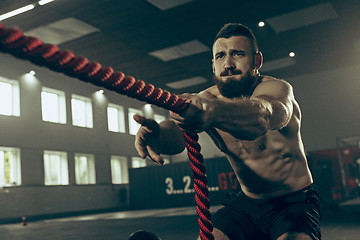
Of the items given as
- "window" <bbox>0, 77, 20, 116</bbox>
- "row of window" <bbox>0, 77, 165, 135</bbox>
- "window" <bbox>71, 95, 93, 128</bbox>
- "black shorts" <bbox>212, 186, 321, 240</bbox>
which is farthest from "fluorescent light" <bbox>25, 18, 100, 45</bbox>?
"black shorts" <bbox>212, 186, 321, 240</bbox>

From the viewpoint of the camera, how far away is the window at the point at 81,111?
14.2 m

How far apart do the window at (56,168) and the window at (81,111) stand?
1444 millimetres

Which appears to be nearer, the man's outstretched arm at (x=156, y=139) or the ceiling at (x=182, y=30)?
the man's outstretched arm at (x=156, y=139)

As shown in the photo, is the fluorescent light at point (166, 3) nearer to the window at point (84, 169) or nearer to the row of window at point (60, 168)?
the row of window at point (60, 168)

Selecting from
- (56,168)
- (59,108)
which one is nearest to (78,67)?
(56,168)

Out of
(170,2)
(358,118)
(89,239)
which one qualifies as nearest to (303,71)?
(358,118)

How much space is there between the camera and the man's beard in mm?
1485

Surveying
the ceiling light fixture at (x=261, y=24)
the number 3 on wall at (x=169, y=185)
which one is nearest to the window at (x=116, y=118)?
the number 3 on wall at (x=169, y=185)

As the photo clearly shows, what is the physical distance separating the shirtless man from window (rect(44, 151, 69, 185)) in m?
12.1

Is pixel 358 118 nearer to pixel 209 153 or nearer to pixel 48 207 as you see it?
pixel 209 153

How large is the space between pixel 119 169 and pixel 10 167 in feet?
17.2

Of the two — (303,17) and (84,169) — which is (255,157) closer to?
(303,17)

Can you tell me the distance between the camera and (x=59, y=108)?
44.7ft

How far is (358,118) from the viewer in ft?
47.8
